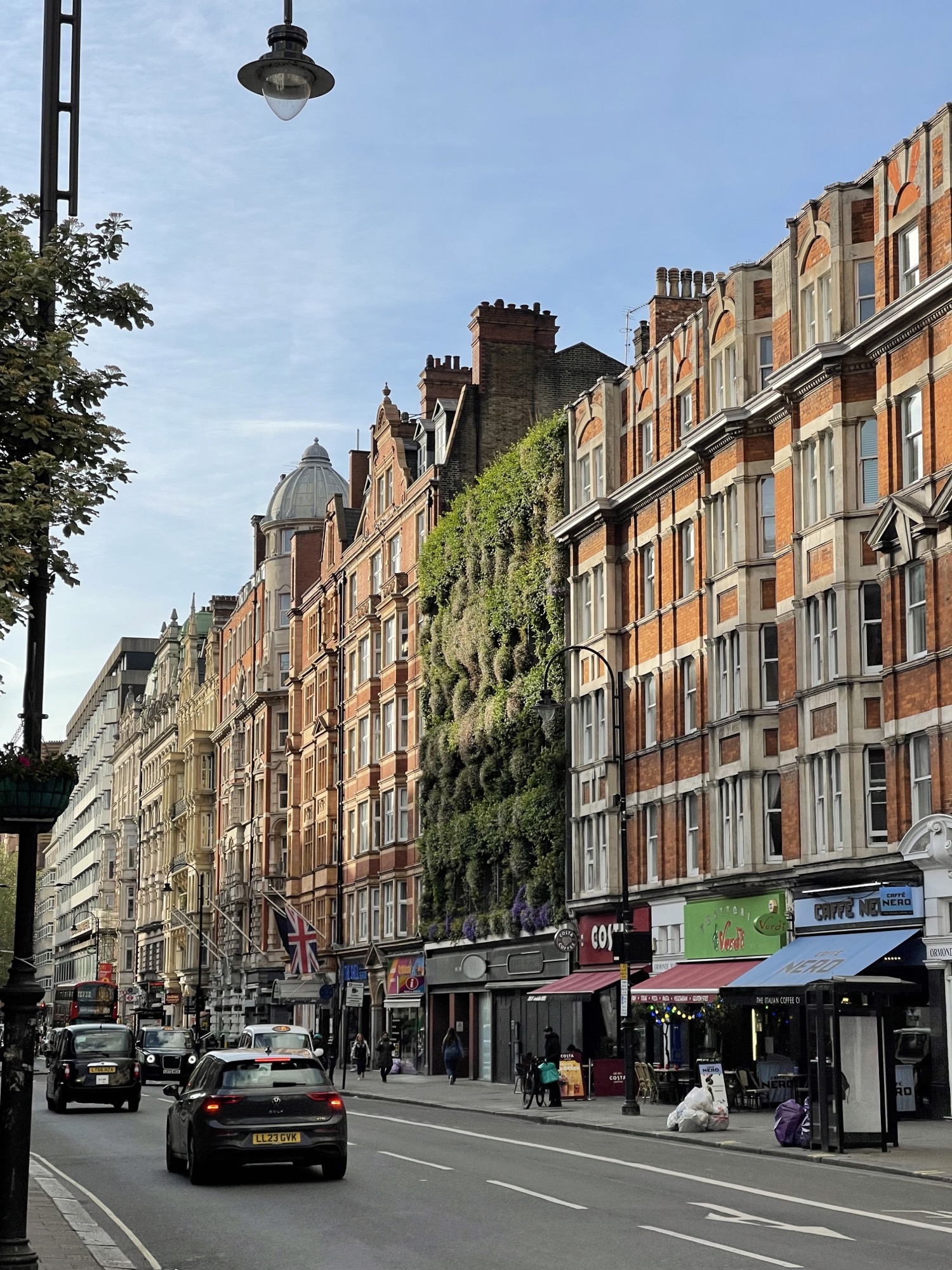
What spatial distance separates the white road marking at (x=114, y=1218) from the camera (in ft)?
48.6

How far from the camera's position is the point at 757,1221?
55.6 feet

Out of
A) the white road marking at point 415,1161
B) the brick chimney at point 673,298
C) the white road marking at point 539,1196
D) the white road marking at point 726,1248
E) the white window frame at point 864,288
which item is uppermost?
the brick chimney at point 673,298

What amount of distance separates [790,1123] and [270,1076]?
29.3 feet

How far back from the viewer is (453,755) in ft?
192

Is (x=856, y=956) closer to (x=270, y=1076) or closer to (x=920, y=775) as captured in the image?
(x=920, y=775)

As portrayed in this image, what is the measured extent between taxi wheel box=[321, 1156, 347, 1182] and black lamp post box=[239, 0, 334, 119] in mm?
13284

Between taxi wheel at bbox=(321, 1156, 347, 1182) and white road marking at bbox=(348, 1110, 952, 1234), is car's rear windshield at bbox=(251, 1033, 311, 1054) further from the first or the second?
taxi wheel at bbox=(321, 1156, 347, 1182)

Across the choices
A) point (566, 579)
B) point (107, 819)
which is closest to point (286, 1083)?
point (566, 579)

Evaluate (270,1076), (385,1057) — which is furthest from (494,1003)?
(270,1076)

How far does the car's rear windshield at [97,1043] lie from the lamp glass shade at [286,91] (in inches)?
1231

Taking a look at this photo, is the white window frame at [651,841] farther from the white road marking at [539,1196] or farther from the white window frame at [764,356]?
the white road marking at [539,1196]

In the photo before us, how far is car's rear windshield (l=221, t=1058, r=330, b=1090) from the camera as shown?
20969mm

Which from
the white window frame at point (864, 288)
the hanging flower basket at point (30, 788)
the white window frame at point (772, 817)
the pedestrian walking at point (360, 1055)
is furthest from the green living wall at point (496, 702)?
the hanging flower basket at point (30, 788)

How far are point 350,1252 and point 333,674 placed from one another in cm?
6228
